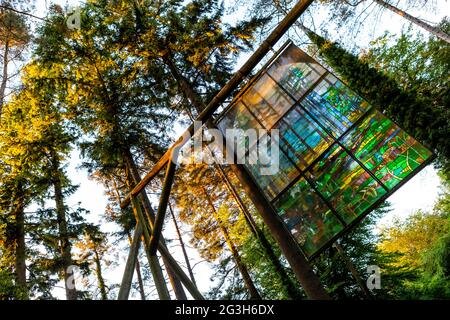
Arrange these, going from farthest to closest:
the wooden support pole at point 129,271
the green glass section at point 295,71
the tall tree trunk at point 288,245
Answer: the tall tree trunk at point 288,245, the green glass section at point 295,71, the wooden support pole at point 129,271

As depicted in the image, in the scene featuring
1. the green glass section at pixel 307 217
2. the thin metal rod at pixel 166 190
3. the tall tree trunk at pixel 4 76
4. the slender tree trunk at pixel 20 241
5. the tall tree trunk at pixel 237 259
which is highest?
the tall tree trunk at pixel 4 76

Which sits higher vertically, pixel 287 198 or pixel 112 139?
pixel 112 139

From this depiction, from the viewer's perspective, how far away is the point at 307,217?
10.6ft

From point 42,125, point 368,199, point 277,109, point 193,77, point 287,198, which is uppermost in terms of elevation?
point 42,125

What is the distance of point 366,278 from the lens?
11.8 m

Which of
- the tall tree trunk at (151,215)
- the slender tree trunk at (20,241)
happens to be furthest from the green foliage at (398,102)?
the slender tree trunk at (20,241)

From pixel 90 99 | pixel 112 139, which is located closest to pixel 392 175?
pixel 112 139

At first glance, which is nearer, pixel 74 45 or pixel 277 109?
pixel 277 109

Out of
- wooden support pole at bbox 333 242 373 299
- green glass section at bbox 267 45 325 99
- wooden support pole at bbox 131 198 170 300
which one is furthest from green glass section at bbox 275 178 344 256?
wooden support pole at bbox 333 242 373 299

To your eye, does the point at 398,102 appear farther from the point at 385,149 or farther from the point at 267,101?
the point at 385,149

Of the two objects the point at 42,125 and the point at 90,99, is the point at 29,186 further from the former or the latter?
the point at 90,99

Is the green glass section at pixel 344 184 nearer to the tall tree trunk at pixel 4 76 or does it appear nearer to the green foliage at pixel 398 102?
the green foliage at pixel 398 102

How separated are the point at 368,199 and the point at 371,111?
99cm

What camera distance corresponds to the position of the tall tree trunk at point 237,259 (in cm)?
1299
